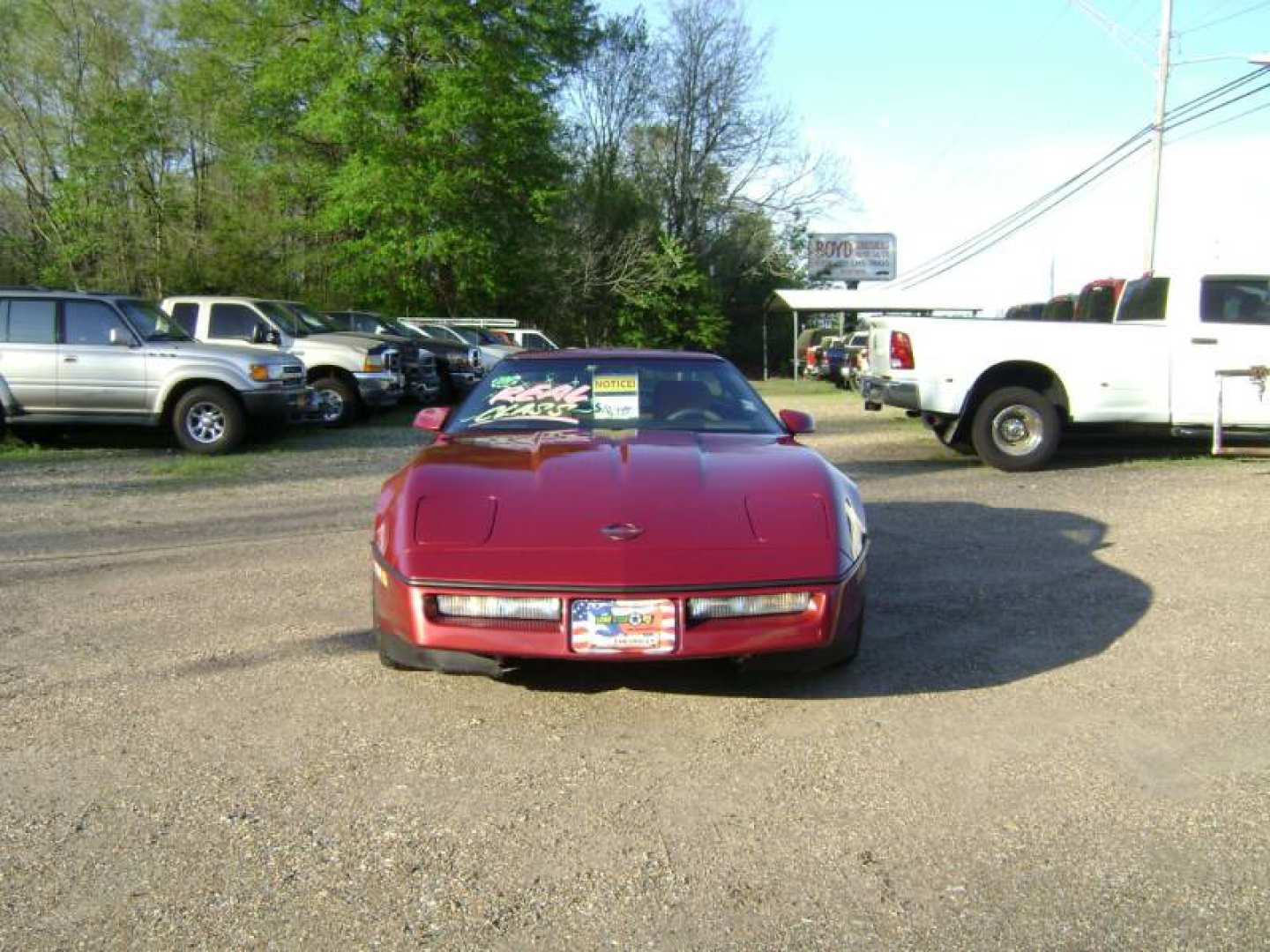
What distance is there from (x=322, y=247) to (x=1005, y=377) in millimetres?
24560

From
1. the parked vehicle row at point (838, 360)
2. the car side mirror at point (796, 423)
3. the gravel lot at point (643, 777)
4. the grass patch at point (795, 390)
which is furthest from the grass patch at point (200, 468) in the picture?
the parked vehicle row at point (838, 360)

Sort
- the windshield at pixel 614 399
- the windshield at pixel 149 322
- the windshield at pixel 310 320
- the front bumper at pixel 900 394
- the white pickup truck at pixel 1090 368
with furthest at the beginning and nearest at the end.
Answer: the windshield at pixel 310 320 < the windshield at pixel 149 322 < the front bumper at pixel 900 394 < the white pickup truck at pixel 1090 368 < the windshield at pixel 614 399

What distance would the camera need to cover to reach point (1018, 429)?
10.9m

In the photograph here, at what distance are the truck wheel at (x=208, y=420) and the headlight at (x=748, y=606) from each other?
9851 mm

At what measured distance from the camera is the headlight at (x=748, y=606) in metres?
3.80

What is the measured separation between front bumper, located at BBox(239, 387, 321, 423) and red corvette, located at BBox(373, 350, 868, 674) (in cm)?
841

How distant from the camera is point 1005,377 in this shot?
11031mm

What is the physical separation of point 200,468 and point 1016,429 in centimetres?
818

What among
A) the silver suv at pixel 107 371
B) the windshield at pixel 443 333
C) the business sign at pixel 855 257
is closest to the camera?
the silver suv at pixel 107 371

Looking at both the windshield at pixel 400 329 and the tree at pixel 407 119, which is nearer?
the windshield at pixel 400 329

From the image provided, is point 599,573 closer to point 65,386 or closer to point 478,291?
point 65,386

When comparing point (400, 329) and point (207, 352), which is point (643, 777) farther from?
point (400, 329)

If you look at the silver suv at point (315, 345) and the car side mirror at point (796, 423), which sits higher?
the silver suv at point (315, 345)

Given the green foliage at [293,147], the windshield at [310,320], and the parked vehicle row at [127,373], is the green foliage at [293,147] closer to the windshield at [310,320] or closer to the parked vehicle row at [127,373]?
the windshield at [310,320]
